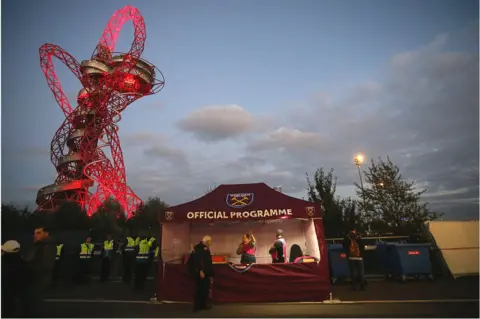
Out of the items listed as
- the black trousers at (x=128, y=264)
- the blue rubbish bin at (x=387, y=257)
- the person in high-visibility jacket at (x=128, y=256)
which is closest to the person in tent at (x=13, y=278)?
the person in high-visibility jacket at (x=128, y=256)

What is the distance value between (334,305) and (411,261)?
14.2ft

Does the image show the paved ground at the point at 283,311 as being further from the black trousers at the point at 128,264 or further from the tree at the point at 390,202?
the tree at the point at 390,202

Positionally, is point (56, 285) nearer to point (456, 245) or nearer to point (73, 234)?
point (73, 234)

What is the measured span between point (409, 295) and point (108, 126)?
36.8m

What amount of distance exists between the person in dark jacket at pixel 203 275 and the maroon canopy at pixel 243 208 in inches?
45.6

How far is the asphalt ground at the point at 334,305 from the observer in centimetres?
613

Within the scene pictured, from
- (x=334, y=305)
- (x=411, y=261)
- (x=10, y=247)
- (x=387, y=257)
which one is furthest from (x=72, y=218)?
(x=411, y=261)

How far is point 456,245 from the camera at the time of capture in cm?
1000

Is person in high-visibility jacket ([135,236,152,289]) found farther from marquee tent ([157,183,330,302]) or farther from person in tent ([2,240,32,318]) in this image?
person in tent ([2,240,32,318])

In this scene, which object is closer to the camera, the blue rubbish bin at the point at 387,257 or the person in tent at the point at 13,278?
the person in tent at the point at 13,278

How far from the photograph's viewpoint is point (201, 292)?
6645 millimetres

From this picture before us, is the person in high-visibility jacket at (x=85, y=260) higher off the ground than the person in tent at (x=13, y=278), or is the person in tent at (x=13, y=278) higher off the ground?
the person in tent at (x=13, y=278)

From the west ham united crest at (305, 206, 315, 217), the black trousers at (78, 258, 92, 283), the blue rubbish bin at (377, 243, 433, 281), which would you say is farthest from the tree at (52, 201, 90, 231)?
the blue rubbish bin at (377, 243, 433, 281)

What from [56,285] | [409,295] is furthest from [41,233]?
[409,295]
